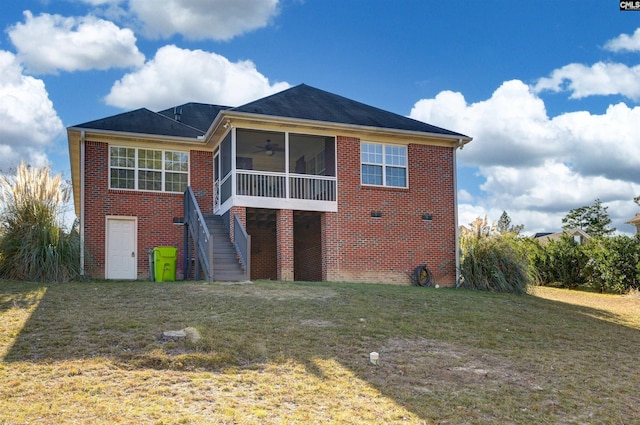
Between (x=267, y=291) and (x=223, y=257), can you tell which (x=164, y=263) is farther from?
Answer: (x=267, y=291)

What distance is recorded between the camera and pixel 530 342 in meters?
10.4

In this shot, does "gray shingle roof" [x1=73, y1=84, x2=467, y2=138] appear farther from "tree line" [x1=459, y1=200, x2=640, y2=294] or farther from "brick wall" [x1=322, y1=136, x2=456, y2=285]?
"tree line" [x1=459, y1=200, x2=640, y2=294]

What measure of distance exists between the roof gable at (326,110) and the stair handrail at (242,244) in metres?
3.30

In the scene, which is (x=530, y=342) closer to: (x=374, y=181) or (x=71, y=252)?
(x=374, y=181)

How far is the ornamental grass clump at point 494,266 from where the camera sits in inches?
679

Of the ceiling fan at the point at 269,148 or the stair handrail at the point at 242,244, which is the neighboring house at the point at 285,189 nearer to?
the ceiling fan at the point at 269,148

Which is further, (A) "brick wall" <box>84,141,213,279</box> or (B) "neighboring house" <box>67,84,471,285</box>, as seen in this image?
(A) "brick wall" <box>84,141,213,279</box>

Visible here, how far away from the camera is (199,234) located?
16.0m

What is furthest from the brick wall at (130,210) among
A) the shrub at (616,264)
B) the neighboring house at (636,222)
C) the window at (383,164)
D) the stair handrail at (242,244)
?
the neighboring house at (636,222)

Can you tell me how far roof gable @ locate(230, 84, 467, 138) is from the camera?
17.6 metres

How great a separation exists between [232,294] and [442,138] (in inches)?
392

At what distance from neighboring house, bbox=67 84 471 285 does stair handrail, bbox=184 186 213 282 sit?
0.10 meters

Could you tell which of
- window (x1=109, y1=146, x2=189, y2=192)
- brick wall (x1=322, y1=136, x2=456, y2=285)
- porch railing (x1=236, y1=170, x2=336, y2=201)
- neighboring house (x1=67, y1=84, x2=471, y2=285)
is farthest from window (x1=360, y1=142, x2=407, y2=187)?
window (x1=109, y1=146, x2=189, y2=192)

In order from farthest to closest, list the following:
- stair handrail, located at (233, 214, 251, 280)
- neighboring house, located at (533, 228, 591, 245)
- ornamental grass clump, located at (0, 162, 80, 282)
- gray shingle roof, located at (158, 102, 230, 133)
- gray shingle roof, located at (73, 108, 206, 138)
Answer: neighboring house, located at (533, 228, 591, 245) → gray shingle roof, located at (158, 102, 230, 133) → gray shingle roof, located at (73, 108, 206, 138) → stair handrail, located at (233, 214, 251, 280) → ornamental grass clump, located at (0, 162, 80, 282)
